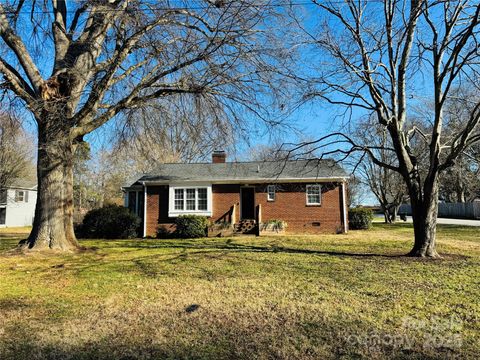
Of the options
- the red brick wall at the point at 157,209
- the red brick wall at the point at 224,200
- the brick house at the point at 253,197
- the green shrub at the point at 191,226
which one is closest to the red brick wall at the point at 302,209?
the brick house at the point at 253,197

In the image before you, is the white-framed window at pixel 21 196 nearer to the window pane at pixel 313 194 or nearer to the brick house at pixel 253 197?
the brick house at pixel 253 197

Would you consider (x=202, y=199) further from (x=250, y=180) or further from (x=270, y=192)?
(x=270, y=192)

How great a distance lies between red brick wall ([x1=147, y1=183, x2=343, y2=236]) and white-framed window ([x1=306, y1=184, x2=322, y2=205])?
0.22 m

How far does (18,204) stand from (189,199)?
26.8 m

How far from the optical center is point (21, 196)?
37000 mm

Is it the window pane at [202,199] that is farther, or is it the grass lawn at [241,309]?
the window pane at [202,199]

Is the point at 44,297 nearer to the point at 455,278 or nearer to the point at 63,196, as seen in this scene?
the point at 63,196

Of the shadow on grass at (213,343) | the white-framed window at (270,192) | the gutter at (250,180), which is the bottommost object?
the shadow on grass at (213,343)

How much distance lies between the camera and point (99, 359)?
355 centimetres

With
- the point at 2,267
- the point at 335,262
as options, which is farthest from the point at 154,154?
the point at 335,262

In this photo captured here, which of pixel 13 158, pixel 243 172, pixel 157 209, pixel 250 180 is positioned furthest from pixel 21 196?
pixel 250 180

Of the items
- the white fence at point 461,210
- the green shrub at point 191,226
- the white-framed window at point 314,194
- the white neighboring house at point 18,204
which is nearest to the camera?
the green shrub at point 191,226

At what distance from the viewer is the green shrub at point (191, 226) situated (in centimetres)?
1800

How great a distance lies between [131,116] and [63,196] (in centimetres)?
346
